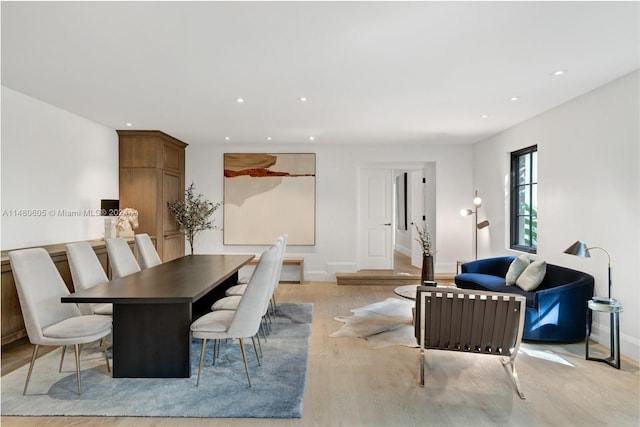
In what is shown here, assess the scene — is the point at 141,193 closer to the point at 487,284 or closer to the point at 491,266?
the point at 487,284

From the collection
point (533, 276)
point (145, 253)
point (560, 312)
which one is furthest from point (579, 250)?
point (145, 253)

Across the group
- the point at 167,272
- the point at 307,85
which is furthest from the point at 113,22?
the point at 167,272

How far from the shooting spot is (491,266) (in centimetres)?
577

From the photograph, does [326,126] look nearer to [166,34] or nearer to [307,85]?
[307,85]

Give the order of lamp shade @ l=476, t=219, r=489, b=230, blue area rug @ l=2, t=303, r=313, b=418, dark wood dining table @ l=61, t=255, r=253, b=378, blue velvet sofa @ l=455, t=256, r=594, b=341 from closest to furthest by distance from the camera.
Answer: blue area rug @ l=2, t=303, r=313, b=418
dark wood dining table @ l=61, t=255, r=253, b=378
blue velvet sofa @ l=455, t=256, r=594, b=341
lamp shade @ l=476, t=219, r=489, b=230

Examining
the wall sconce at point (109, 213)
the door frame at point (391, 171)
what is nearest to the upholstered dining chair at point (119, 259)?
the wall sconce at point (109, 213)

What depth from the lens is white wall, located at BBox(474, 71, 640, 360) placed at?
3.66 m

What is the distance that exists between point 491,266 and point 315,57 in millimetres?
A: 3985

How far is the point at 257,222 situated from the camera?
7703 mm

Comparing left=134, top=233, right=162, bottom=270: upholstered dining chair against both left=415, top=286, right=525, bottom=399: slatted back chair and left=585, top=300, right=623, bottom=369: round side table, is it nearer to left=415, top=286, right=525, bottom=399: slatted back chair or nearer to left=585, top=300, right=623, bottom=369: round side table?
left=415, top=286, right=525, bottom=399: slatted back chair

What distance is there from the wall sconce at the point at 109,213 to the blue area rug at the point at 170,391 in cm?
225

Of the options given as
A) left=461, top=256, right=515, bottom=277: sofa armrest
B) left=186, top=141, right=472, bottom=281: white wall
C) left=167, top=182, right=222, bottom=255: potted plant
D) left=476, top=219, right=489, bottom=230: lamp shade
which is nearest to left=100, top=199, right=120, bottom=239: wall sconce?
left=167, top=182, right=222, bottom=255: potted plant

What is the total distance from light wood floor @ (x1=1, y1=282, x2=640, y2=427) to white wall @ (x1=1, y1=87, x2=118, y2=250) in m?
1.55

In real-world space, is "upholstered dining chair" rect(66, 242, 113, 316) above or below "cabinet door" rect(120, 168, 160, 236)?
below
